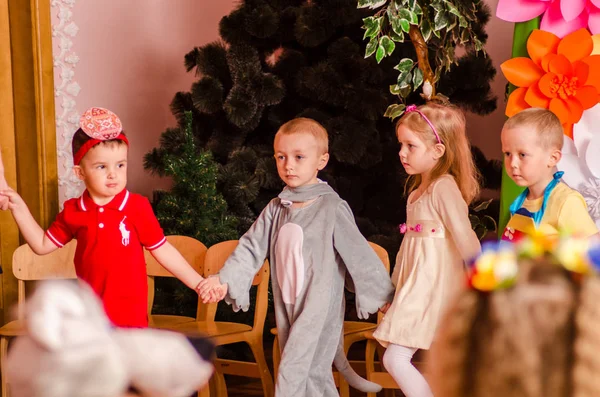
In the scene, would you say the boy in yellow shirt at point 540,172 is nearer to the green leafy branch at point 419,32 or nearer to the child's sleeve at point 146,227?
the green leafy branch at point 419,32

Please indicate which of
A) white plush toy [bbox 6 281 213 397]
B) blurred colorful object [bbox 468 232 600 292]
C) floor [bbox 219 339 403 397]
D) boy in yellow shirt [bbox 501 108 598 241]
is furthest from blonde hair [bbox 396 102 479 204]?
white plush toy [bbox 6 281 213 397]

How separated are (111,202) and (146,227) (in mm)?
146

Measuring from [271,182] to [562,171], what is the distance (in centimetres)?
136

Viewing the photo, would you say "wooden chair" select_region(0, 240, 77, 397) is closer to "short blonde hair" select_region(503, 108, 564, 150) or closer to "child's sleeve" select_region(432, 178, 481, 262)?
"child's sleeve" select_region(432, 178, 481, 262)

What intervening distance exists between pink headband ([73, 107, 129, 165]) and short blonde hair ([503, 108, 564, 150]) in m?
1.34

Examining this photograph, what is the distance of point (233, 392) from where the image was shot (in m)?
3.79

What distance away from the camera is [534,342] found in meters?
0.65

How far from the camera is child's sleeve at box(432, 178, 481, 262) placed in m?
2.75

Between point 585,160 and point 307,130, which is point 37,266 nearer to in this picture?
point 307,130

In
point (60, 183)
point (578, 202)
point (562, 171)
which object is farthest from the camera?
point (60, 183)

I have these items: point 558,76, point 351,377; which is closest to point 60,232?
point 351,377

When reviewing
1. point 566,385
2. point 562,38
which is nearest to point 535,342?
point 566,385

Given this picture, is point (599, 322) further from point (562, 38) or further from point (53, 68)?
point (53, 68)

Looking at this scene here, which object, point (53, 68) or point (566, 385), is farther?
point (53, 68)
